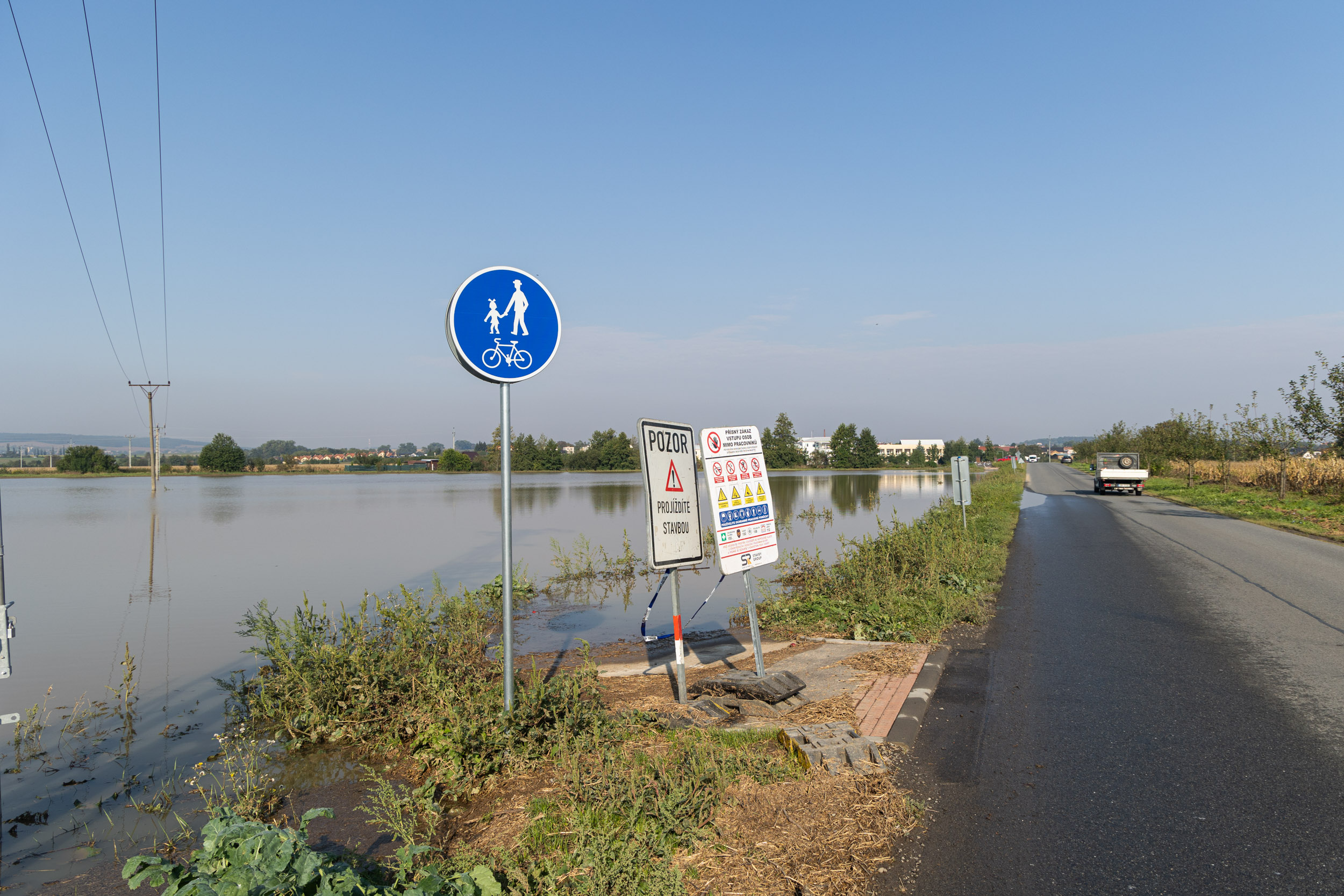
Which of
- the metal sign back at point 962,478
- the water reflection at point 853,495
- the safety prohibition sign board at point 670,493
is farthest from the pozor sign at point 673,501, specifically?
the water reflection at point 853,495

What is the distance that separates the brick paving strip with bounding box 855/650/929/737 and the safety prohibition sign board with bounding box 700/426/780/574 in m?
1.41

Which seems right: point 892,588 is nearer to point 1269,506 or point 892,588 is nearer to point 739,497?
point 739,497

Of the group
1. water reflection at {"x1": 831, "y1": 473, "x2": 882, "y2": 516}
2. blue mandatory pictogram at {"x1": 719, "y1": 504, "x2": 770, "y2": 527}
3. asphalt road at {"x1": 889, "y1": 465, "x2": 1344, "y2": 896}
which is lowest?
water reflection at {"x1": 831, "y1": 473, "x2": 882, "y2": 516}

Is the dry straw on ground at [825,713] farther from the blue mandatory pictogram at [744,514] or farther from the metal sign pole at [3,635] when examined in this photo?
the metal sign pole at [3,635]

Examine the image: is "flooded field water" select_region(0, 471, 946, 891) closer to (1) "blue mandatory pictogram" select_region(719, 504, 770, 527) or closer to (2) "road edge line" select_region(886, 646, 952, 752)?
(2) "road edge line" select_region(886, 646, 952, 752)

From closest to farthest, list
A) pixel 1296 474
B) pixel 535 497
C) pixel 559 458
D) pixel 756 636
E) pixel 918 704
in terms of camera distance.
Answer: pixel 918 704 < pixel 756 636 < pixel 1296 474 < pixel 535 497 < pixel 559 458

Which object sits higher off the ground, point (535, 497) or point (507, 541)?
point (507, 541)

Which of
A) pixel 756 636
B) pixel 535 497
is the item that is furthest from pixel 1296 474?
pixel 756 636

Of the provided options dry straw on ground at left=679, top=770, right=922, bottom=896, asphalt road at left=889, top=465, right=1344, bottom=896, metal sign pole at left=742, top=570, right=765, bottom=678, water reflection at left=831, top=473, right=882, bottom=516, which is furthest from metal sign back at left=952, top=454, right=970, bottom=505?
dry straw on ground at left=679, top=770, right=922, bottom=896

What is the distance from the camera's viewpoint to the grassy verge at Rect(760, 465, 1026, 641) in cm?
869

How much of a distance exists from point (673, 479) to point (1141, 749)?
3821 mm

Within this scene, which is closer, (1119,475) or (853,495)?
(1119,475)

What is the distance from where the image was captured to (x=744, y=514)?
21.7ft

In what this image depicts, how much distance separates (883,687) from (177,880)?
5.15m
